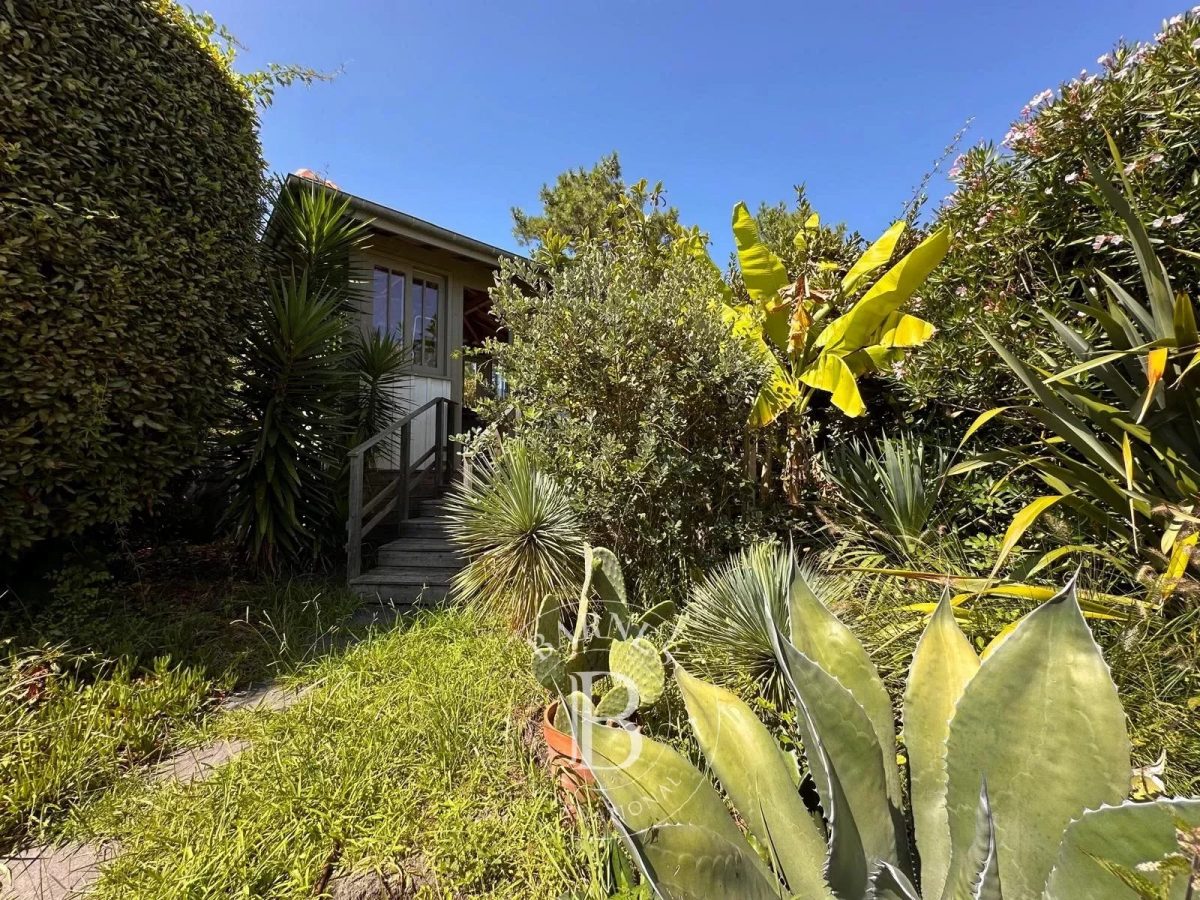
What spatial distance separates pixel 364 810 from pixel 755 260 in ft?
13.2

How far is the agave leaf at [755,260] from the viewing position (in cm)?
386

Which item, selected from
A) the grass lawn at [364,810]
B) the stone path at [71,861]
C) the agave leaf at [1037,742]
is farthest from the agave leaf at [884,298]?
the stone path at [71,861]

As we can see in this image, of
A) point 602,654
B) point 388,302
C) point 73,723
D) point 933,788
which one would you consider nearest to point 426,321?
point 388,302

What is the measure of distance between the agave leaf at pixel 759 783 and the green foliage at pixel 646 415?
191 cm

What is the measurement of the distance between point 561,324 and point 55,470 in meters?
3.65

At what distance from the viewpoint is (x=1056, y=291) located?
10.4 feet

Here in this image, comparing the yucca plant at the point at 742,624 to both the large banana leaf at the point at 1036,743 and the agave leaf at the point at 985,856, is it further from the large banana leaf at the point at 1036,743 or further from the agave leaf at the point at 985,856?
the agave leaf at the point at 985,856

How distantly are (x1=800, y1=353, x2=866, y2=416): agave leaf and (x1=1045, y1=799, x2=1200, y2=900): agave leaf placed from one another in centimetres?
265

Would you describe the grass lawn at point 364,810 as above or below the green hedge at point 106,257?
below

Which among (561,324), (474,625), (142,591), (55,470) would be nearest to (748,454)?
(561,324)

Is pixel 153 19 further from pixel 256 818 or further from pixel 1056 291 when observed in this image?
pixel 1056 291

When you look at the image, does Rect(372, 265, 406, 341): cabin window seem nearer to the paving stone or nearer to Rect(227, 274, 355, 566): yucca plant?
Rect(227, 274, 355, 566): yucca plant

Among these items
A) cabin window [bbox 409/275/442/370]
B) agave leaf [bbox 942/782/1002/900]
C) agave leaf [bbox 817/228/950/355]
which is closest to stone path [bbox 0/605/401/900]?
agave leaf [bbox 942/782/1002/900]

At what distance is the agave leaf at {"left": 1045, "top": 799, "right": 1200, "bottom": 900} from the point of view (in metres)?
0.87
